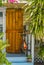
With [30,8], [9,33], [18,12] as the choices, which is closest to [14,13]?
[18,12]

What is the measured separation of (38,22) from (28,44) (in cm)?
619

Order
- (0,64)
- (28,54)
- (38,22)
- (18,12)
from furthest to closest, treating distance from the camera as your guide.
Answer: (18,12) < (28,54) < (38,22) < (0,64)

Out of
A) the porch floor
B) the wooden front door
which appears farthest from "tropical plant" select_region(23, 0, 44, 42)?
the wooden front door

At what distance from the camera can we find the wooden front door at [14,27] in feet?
41.3

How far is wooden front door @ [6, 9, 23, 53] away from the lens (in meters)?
12.6

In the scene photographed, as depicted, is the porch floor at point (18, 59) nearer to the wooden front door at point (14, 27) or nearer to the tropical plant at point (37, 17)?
the wooden front door at point (14, 27)

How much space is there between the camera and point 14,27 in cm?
1275

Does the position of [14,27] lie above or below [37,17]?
below

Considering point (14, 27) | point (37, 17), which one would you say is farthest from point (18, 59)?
point (37, 17)

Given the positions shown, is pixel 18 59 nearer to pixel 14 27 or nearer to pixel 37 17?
pixel 14 27

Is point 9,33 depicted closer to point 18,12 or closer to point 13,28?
point 13,28

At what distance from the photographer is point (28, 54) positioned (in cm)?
1184

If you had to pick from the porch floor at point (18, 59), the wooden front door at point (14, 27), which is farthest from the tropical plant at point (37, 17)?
the wooden front door at point (14, 27)

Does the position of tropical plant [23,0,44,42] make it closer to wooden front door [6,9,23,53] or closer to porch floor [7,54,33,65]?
porch floor [7,54,33,65]
